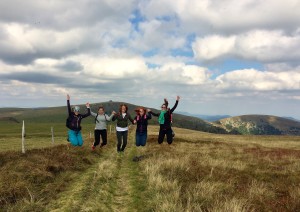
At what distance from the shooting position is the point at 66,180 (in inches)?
431

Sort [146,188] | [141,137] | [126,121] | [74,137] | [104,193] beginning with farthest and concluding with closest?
1. [74,137]
2. [141,137]
3. [126,121]
4. [146,188]
5. [104,193]

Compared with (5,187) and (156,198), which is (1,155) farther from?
(156,198)

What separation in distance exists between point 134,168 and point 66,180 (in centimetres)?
379

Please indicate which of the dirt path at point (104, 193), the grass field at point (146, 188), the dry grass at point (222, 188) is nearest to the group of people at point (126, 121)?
the grass field at point (146, 188)

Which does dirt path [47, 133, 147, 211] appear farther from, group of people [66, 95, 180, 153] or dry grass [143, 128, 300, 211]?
group of people [66, 95, 180, 153]

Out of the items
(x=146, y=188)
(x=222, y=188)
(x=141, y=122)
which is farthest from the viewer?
(x=141, y=122)

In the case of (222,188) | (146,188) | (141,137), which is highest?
(141,137)

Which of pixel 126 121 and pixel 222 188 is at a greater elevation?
pixel 126 121

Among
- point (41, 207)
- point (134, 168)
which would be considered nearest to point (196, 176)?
point (134, 168)

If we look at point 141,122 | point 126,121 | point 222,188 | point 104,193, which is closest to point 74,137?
point 126,121

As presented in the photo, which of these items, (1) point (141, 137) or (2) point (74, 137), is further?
(2) point (74, 137)

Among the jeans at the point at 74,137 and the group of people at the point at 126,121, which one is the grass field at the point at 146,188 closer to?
the group of people at the point at 126,121

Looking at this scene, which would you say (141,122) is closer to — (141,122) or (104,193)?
(141,122)

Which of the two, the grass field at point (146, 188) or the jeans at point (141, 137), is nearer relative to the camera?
the grass field at point (146, 188)
